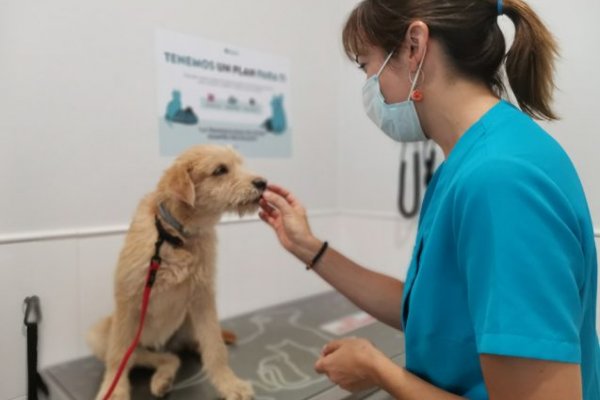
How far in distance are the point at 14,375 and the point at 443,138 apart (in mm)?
1321

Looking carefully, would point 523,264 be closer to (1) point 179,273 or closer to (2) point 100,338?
(1) point 179,273

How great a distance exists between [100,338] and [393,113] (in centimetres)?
102

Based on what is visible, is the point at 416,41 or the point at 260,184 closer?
the point at 416,41

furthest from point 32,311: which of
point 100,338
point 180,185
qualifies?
point 180,185

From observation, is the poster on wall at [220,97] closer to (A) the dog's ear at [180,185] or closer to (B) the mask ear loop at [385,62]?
(A) the dog's ear at [180,185]

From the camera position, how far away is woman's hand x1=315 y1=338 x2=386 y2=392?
731 millimetres

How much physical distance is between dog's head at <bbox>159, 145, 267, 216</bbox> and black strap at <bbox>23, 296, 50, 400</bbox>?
1.71ft

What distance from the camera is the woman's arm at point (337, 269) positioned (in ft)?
3.30

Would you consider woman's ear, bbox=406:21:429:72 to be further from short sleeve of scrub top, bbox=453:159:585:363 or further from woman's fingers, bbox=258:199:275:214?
woman's fingers, bbox=258:199:275:214

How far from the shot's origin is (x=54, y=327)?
1327 mm

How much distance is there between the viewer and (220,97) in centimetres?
165

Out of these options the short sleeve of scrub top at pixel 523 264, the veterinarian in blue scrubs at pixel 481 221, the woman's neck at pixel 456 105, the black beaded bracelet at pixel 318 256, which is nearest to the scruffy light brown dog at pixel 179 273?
the black beaded bracelet at pixel 318 256

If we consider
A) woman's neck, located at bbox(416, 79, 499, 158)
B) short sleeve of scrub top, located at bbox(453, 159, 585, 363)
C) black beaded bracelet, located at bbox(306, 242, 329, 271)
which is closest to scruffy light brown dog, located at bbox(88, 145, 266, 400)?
black beaded bracelet, located at bbox(306, 242, 329, 271)

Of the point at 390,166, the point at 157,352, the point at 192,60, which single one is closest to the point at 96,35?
the point at 192,60
